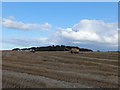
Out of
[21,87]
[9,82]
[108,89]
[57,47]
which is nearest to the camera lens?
[21,87]

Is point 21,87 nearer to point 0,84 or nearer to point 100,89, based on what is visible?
point 0,84

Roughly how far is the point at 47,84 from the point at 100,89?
12.5ft

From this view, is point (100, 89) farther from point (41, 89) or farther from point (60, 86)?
point (41, 89)

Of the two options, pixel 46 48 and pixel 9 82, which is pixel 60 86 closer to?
pixel 9 82

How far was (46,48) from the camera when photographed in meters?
164

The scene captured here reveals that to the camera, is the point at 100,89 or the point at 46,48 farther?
the point at 46,48

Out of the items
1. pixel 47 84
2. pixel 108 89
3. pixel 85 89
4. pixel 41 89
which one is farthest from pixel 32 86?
pixel 108 89

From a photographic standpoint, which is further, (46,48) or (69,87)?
(46,48)

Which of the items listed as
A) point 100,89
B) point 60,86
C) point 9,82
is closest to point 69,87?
point 60,86

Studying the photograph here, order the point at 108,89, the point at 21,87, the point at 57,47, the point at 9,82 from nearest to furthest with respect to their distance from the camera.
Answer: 1. the point at 21,87
2. the point at 9,82
3. the point at 108,89
4. the point at 57,47

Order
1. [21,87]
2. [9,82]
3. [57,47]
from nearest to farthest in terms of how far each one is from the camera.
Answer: [21,87] → [9,82] → [57,47]

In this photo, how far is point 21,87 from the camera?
77.5 ft

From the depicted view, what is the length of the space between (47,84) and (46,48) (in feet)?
451

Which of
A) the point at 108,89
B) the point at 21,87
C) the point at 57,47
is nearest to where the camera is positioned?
the point at 21,87
